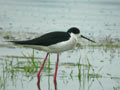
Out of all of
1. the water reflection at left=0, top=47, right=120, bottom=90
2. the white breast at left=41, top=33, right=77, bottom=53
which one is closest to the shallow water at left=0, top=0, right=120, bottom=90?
the water reflection at left=0, top=47, right=120, bottom=90

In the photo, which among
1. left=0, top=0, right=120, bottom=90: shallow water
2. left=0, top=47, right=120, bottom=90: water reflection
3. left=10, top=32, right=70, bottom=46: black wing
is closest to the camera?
left=0, top=47, right=120, bottom=90: water reflection

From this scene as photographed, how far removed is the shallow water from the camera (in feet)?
23.5

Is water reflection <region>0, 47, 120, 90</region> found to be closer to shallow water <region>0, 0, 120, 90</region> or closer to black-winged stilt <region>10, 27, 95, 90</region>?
shallow water <region>0, 0, 120, 90</region>

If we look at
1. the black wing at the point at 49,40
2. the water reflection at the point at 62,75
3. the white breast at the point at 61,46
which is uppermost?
the black wing at the point at 49,40

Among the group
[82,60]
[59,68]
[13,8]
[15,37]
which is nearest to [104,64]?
[82,60]

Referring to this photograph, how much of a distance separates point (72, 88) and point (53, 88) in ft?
1.06

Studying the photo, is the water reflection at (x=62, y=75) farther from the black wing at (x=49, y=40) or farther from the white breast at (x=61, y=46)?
the black wing at (x=49, y=40)

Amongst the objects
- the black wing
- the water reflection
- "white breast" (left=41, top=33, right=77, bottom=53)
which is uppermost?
the black wing

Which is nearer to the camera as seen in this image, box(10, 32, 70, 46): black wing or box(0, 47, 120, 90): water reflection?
box(0, 47, 120, 90): water reflection

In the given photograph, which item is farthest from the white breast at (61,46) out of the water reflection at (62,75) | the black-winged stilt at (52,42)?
the water reflection at (62,75)

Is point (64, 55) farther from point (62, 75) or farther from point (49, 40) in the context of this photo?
point (49, 40)

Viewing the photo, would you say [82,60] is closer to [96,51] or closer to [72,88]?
[96,51]

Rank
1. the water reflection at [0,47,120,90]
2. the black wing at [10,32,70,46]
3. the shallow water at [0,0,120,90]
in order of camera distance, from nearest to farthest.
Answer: the water reflection at [0,47,120,90] < the shallow water at [0,0,120,90] < the black wing at [10,32,70,46]

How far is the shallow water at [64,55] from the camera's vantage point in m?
7.17
